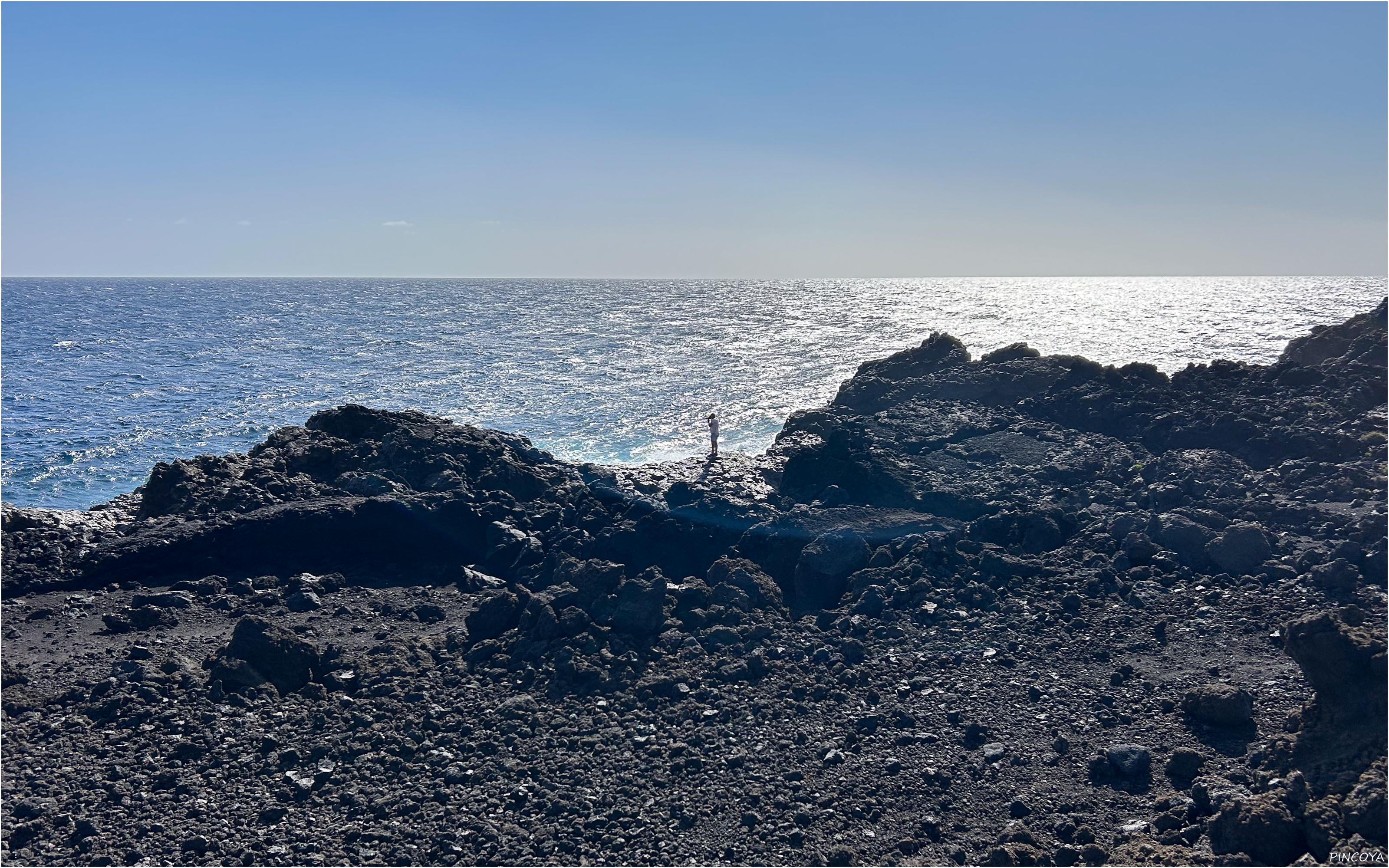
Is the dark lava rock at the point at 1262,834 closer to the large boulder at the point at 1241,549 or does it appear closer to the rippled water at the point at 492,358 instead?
the large boulder at the point at 1241,549

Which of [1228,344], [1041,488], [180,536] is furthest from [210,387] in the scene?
[1228,344]

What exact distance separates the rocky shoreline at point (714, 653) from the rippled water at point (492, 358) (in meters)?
12.8

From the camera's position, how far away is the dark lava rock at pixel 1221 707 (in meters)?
11.2

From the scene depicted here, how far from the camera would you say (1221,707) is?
11266mm

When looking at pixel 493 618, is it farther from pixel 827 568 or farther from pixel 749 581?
pixel 827 568

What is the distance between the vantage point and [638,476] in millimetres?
21297

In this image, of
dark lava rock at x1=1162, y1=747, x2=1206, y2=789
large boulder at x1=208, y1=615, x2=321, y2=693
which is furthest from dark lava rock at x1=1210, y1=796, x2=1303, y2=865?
large boulder at x1=208, y1=615, x2=321, y2=693

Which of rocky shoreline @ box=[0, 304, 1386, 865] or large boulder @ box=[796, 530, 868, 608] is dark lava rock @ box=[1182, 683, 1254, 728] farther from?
large boulder @ box=[796, 530, 868, 608]

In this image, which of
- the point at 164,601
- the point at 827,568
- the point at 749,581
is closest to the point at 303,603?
the point at 164,601

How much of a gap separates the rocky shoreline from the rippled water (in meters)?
12.8

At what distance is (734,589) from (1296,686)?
820 cm

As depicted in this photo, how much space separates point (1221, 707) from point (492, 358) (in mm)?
50538

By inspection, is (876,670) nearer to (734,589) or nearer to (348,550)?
(734,589)

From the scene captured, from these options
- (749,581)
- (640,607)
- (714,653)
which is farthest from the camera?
(749,581)
